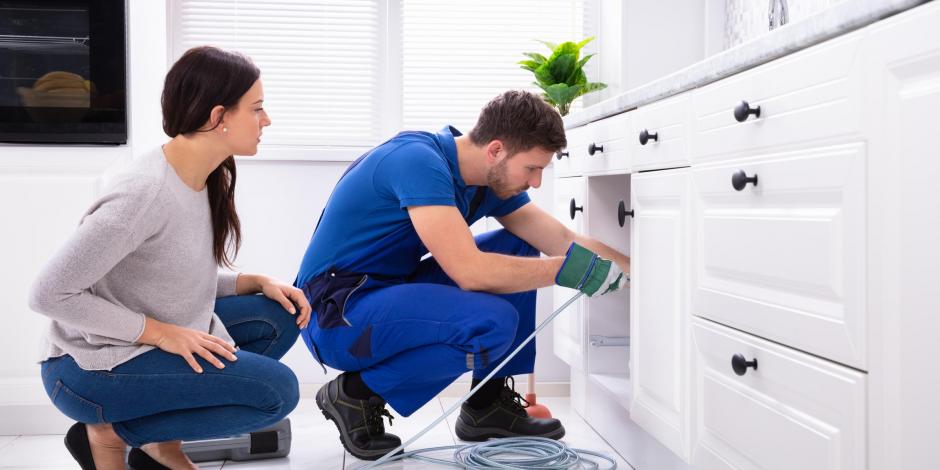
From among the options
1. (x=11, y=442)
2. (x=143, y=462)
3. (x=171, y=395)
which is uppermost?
(x=171, y=395)

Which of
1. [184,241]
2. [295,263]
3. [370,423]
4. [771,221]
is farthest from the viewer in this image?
[295,263]

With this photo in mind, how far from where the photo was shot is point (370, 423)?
7.06 feet

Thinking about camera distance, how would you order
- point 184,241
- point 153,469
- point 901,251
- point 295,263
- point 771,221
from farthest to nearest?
point 295,263 → point 153,469 → point 184,241 → point 771,221 → point 901,251

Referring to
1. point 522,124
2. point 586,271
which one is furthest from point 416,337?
point 522,124

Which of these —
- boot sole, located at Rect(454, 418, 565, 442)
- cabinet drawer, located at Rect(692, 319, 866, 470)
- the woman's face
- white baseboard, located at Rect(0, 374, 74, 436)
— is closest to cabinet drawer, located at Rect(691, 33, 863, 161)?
cabinet drawer, located at Rect(692, 319, 866, 470)

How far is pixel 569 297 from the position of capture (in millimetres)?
2557

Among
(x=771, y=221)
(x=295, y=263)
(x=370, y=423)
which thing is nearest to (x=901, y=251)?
(x=771, y=221)

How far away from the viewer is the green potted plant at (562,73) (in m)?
2.80

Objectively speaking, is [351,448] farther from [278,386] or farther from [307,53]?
[307,53]

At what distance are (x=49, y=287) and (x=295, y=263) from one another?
157 centimetres

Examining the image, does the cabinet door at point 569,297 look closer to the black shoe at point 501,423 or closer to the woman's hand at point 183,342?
the black shoe at point 501,423

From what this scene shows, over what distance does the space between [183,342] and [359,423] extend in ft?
2.22

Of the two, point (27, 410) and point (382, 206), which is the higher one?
point (382, 206)

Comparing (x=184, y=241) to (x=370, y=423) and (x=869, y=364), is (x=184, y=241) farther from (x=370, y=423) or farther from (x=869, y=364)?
(x=869, y=364)
